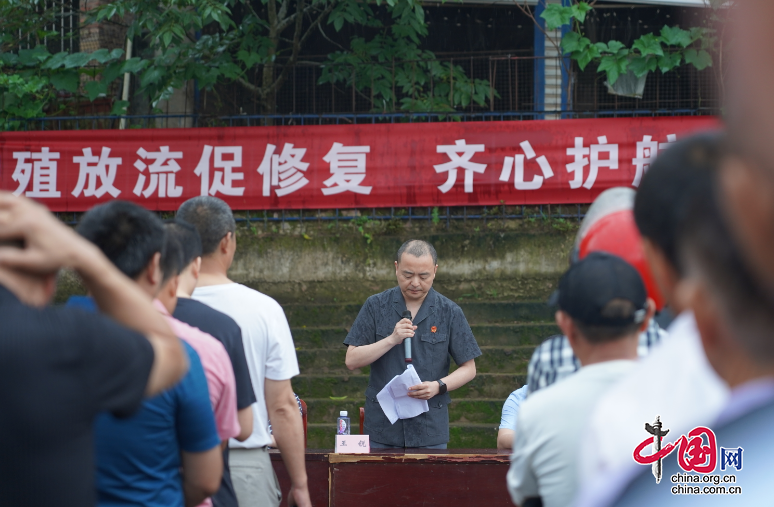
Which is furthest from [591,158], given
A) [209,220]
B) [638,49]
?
[209,220]

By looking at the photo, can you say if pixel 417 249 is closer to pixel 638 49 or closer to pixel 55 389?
pixel 55 389

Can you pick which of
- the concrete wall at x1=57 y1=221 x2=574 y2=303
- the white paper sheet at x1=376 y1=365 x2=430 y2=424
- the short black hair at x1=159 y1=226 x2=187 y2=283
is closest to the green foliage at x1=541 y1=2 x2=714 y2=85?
the concrete wall at x1=57 y1=221 x2=574 y2=303

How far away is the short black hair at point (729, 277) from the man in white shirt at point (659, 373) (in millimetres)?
155

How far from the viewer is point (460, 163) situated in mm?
7746

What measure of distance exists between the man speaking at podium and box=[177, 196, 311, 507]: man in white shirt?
3.70ft

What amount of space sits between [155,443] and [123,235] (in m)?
0.52

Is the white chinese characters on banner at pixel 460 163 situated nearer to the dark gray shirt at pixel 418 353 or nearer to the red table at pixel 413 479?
the dark gray shirt at pixel 418 353

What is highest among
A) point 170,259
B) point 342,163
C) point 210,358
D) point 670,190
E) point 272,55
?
point 272,55

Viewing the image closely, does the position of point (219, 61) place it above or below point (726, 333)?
above

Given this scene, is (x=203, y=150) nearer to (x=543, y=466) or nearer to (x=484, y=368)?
(x=484, y=368)

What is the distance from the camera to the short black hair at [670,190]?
2.30 ft

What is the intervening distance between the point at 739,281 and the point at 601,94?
9816 millimetres

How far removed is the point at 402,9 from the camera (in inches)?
294

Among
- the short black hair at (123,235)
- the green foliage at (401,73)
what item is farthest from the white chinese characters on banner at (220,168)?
the short black hair at (123,235)
